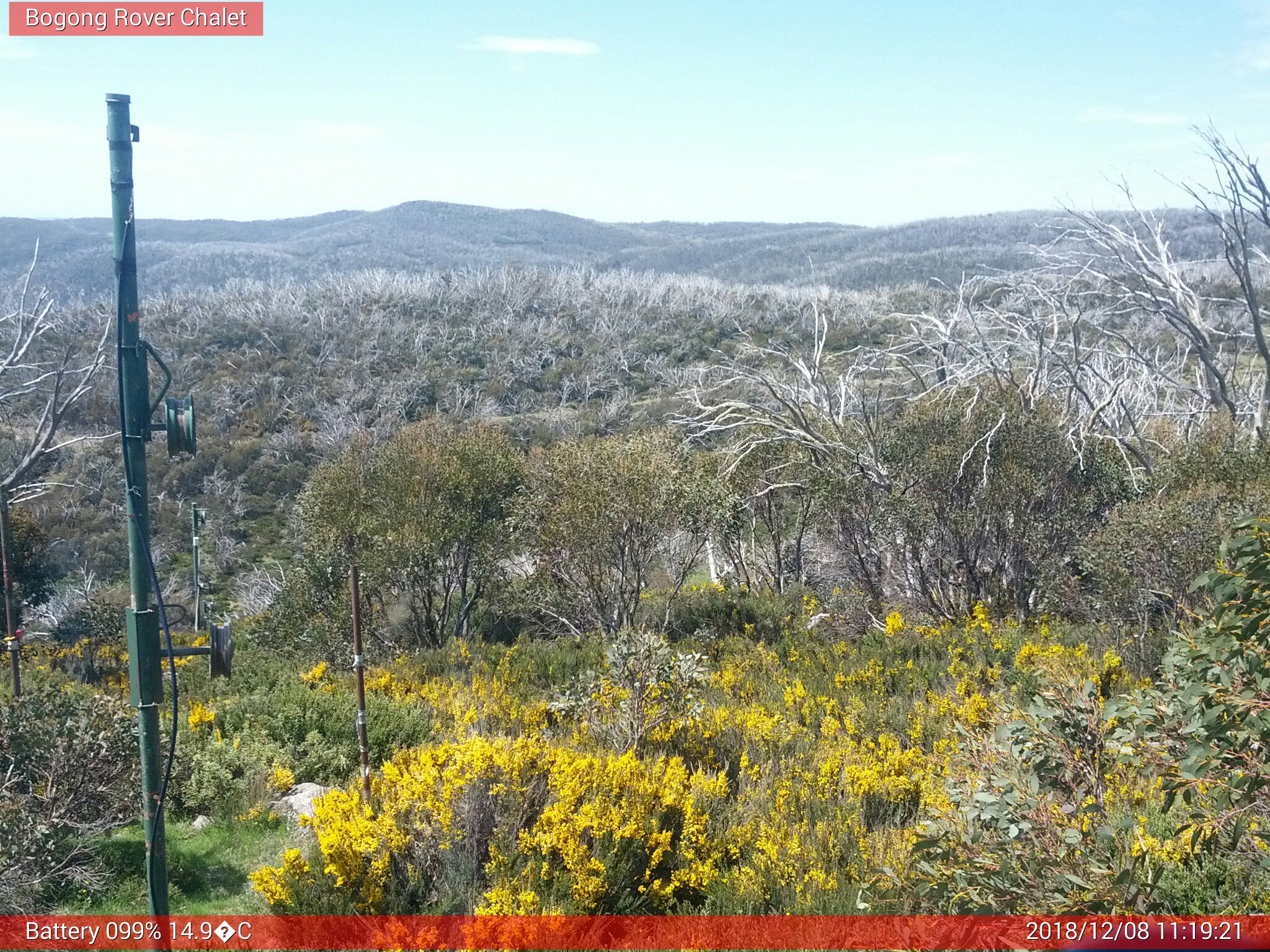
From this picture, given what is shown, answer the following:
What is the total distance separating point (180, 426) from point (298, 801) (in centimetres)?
388

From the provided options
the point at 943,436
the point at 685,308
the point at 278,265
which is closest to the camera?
the point at 943,436

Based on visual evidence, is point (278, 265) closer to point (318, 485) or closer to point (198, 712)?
point (318, 485)

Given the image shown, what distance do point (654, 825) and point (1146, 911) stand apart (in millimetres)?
2314

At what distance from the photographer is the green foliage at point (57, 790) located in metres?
4.68

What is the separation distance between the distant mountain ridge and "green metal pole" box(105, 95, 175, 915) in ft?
153

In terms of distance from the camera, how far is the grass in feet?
16.1

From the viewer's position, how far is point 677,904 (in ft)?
15.6

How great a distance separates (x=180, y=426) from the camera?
11.6ft

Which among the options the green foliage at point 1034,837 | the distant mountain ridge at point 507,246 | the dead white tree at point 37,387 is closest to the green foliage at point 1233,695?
the green foliage at point 1034,837

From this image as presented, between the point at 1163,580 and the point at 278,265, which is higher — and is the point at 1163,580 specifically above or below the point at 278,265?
below

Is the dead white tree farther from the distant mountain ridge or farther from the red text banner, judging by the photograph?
the distant mountain ridge

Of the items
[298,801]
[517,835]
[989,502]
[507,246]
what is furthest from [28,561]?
[507,246]

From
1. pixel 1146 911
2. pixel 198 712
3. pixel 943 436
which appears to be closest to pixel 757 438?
pixel 943 436

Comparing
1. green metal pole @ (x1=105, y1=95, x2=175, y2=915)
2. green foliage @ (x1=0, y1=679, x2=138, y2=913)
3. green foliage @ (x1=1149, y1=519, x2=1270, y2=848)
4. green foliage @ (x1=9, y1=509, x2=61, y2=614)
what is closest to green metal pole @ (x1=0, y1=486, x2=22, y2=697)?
green foliage @ (x1=0, y1=679, x2=138, y2=913)
